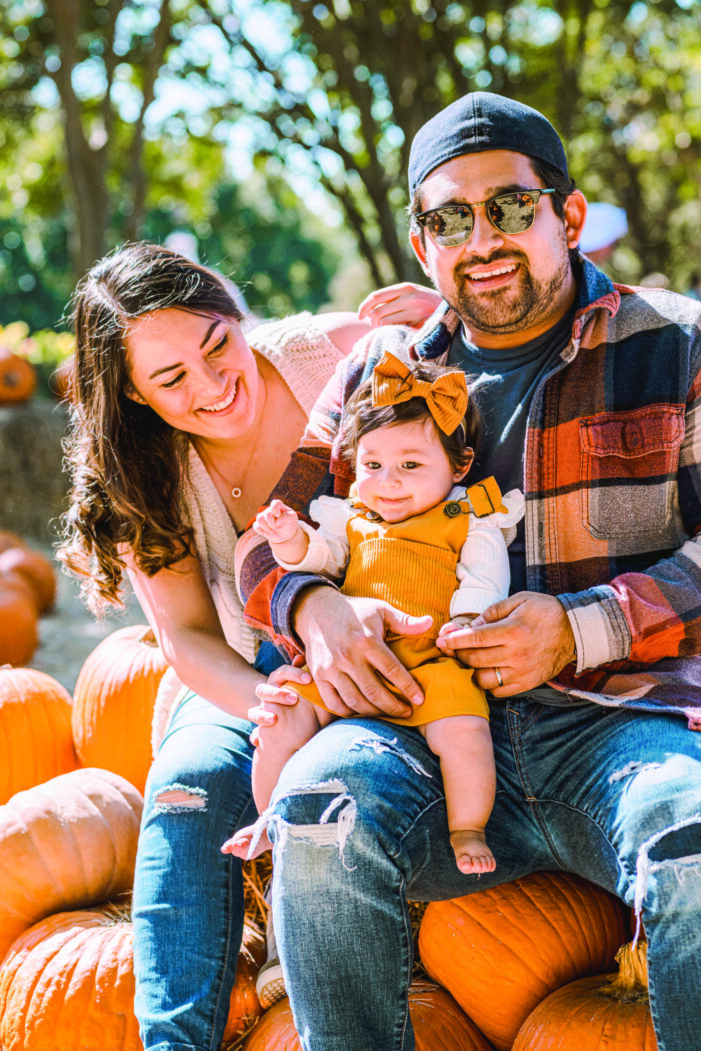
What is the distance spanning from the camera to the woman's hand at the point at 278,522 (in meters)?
2.09

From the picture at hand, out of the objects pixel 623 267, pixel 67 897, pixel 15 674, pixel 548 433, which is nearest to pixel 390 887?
pixel 548 433

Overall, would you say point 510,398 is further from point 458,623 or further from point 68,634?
point 68,634

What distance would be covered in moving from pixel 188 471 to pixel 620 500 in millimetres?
1259

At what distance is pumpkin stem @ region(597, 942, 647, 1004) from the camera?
1.93 m

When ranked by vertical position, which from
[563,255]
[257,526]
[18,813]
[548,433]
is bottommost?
[18,813]

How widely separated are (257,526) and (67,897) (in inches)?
51.9

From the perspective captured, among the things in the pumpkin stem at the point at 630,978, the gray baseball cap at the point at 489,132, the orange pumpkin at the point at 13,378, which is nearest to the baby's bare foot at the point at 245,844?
the pumpkin stem at the point at 630,978

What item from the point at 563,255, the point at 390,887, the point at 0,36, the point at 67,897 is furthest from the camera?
the point at 0,36

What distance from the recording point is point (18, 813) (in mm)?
2707

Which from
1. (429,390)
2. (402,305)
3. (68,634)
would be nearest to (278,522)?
(429,390)

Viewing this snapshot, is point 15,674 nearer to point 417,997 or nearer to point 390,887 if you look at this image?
point 417,997

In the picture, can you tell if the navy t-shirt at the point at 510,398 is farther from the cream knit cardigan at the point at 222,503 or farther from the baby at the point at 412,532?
the cream knit cardigan at the point at 222,503

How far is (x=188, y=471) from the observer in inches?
109

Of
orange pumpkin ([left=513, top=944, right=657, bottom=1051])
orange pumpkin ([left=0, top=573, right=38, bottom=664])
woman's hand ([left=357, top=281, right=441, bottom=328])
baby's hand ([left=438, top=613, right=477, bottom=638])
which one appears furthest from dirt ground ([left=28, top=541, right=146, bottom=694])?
orange pumpkin ([left=513, top=944, right=657, bottom=1051])
